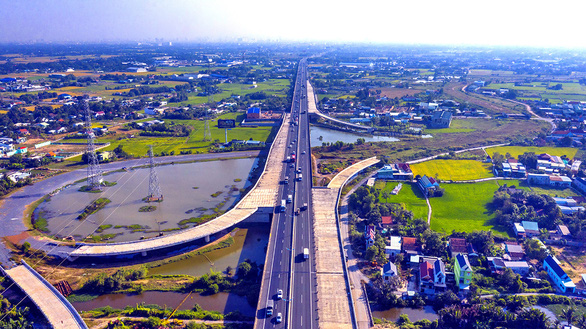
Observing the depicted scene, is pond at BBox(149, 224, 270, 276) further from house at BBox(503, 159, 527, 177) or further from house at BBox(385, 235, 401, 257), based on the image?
house at BBox(503, 159, 527, 177)

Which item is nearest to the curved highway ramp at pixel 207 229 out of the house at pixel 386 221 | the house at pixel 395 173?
the house at pixel 386 221

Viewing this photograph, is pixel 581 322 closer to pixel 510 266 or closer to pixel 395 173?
pixel 510 266

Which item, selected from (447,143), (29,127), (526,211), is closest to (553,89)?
(447,143)

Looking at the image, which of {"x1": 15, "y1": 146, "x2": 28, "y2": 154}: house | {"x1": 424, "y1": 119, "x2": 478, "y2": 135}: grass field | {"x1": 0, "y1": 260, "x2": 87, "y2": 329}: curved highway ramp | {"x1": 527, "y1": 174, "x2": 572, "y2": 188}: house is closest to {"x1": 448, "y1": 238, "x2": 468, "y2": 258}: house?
{"x1": 527, "y1": 174, "x2": 572, "y2": 188}: house

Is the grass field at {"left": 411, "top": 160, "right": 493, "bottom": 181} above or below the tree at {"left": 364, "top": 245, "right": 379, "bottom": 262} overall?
above

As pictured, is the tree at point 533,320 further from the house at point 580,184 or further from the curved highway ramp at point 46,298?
the curved highway ramp at point 46,298

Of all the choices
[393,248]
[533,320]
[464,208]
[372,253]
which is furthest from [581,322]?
[464,208]

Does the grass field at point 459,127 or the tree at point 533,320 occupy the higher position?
the grass field at point 459,127

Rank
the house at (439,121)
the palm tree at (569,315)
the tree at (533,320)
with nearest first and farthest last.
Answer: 1. the palm tree at (569,315)
2. the tree at (533,320)
3. the house at (439,121)
